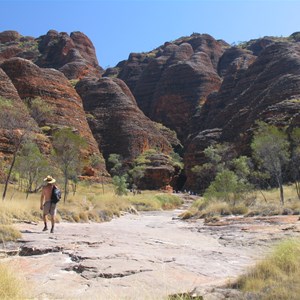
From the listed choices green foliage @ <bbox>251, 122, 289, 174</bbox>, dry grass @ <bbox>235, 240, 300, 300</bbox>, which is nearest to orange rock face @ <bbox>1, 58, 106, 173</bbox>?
green foliage @ <bbox>251, 122, 289, 174</bbox>

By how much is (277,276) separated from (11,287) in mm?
3392

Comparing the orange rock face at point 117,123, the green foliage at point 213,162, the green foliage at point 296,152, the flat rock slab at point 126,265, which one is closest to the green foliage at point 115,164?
the orange rock face at point 117,123

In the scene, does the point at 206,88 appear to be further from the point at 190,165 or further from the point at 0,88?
the point at 0,88

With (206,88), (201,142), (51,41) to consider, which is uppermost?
(51,41)

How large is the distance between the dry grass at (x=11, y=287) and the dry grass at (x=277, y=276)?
2.71 meters

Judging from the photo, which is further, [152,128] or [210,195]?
[152,128]

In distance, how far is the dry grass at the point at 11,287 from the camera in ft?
13.4

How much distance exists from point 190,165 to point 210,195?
1678 inches

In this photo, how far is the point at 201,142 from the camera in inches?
2840

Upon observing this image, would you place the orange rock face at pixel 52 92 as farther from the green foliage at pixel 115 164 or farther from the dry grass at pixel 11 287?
the dry grass at pixel 11 287

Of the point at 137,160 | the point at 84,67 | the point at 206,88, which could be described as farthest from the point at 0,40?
the point at 137,160

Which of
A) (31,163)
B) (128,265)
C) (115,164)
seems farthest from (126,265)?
(115,164)

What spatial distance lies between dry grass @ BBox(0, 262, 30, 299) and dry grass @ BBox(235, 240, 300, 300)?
2.71 m

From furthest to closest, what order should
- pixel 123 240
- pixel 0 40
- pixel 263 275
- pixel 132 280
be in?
1. pixel 0 40
2. pixel 123 240
3. pixel 132 280
4. pixel 263 275
